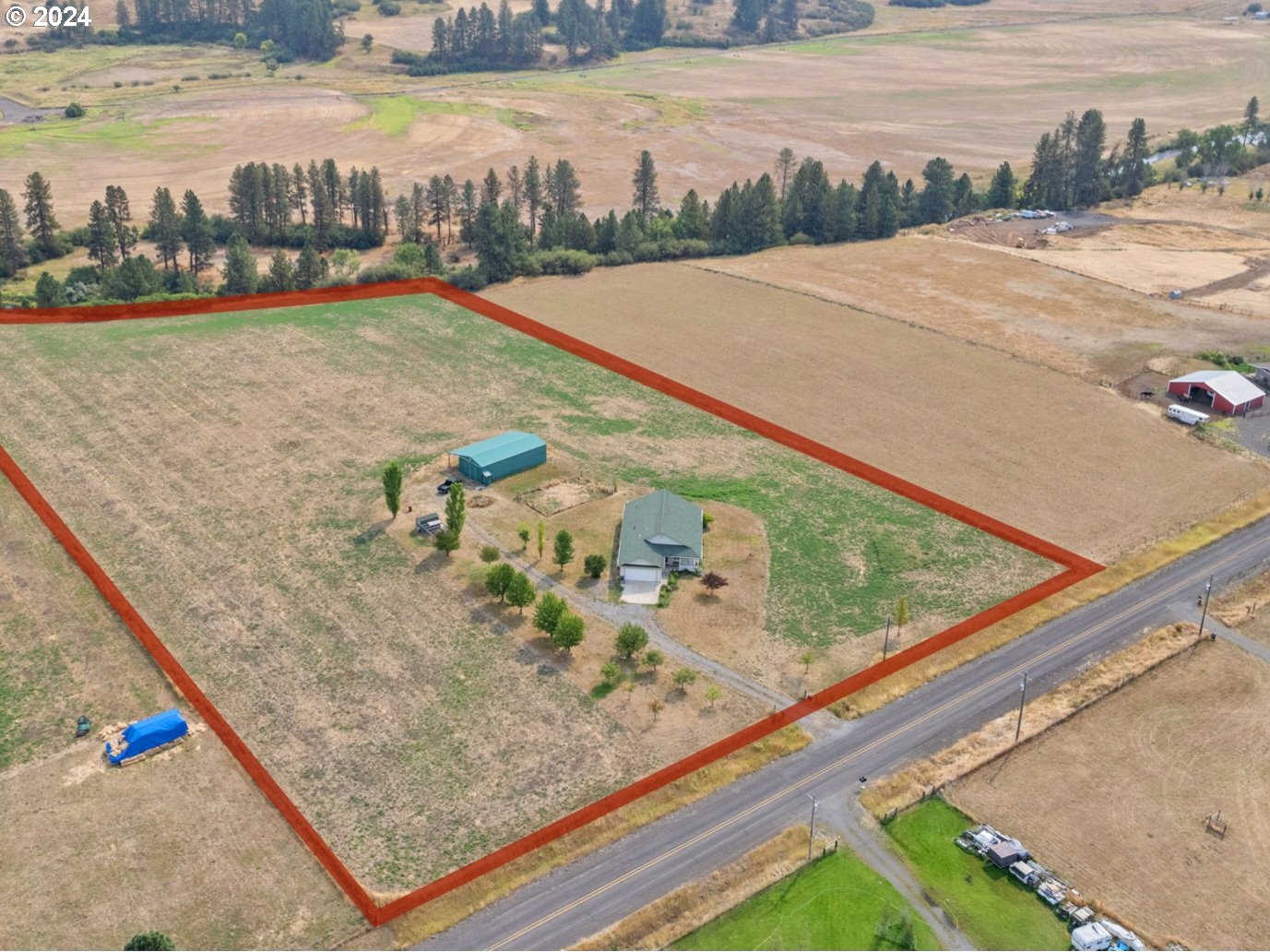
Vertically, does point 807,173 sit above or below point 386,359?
above

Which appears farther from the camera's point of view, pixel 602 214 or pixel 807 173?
pixel 602 214

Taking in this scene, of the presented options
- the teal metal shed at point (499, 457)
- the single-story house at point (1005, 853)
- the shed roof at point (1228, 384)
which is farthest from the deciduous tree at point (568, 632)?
the shed roof at point (1228, 384)

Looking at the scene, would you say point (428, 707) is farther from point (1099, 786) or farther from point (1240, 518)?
point (1240, 518)

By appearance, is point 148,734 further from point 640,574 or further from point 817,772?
point 817,772

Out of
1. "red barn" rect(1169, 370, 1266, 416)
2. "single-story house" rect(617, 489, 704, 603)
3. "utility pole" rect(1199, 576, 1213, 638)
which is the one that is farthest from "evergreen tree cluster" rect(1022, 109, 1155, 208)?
"single-story house" rect(617, 489, 704, 603)

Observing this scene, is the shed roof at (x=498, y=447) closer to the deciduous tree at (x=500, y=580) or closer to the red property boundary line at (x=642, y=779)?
the deciduous tree at (x=500, y=580)

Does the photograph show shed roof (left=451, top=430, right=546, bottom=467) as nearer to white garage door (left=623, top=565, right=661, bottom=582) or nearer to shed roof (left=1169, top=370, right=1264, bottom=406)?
white garage door (left=623, top=565, right=661, bottom=582)

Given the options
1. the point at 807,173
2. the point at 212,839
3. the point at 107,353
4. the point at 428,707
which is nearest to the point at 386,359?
the point at 107,353
